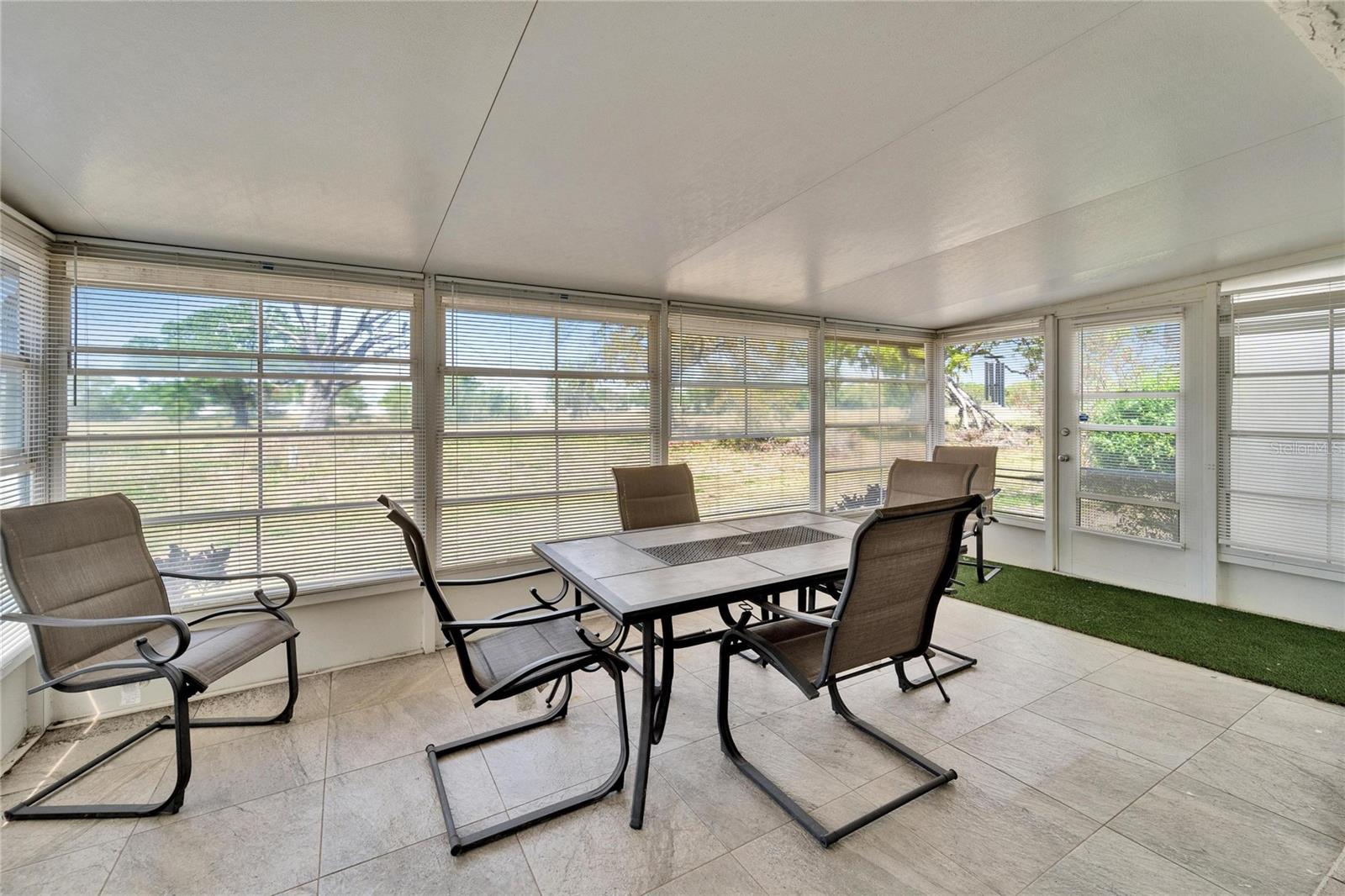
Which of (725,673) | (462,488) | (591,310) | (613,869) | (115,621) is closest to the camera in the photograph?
(613,869)

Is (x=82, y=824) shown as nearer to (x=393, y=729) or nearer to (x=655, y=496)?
(x=393, y=729)

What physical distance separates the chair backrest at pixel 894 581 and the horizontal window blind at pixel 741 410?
99.5 inches

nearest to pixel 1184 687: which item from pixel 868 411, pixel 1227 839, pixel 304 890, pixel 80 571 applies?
pixel 1227 839

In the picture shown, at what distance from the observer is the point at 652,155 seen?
196 cm

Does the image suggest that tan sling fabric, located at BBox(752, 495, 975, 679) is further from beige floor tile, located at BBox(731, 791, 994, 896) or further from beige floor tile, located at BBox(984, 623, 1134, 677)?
beige floor tile, located at BBox(984, 623, 1134, 677)

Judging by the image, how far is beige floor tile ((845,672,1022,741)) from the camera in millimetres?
2445

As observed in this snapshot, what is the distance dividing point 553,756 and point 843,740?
1.28m

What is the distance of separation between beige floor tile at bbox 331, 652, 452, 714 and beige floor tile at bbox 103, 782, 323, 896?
0.75 metres

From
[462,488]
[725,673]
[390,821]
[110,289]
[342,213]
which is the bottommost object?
[390,821]

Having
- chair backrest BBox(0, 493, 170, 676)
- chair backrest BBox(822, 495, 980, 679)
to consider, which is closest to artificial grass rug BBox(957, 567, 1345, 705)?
chair backrest BBox(822, 495, 980, 679)

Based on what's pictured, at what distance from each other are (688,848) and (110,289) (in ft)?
12.3

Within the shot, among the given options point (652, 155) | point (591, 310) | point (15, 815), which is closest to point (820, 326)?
point (591, 310)

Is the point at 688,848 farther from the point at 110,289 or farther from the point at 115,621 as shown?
the point at 110,289

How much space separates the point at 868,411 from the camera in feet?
17.9
